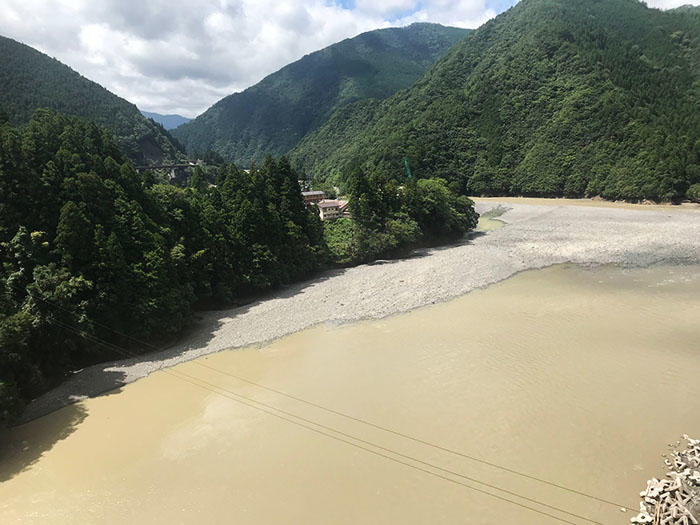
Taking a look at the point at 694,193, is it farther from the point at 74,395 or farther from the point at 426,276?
the point at 74,395

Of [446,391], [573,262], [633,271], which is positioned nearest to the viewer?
[446,391]

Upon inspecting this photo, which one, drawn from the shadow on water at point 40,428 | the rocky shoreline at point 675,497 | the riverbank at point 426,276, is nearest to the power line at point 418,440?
the rocky shoreline at point 675,497

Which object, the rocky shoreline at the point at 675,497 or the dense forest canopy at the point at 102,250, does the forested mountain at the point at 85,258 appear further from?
the rocky shoreline at the point at 675,497

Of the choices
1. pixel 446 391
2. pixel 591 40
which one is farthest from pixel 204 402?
pixel 591 40

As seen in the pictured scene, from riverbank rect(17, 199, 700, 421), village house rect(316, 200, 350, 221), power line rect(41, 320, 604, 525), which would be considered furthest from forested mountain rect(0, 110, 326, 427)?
village house rect(316, 200, 350, 221)

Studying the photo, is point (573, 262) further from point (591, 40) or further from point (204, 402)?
point (591, 40)
